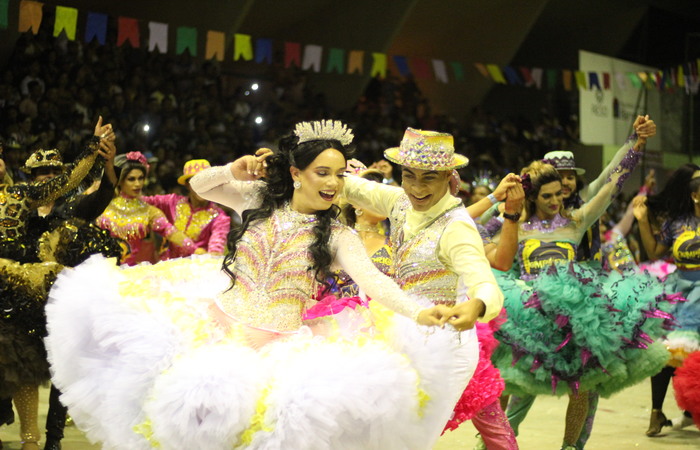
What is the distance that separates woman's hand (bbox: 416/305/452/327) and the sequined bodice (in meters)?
0.57

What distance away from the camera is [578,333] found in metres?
5.16

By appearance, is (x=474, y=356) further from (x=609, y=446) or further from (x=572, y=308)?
(x=609, y=446)

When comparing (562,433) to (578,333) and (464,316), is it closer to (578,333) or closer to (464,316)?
(578,333)

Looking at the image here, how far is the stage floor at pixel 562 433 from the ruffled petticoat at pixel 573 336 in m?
1.21

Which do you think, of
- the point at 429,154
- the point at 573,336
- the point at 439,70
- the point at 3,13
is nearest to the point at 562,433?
the point at 573,336

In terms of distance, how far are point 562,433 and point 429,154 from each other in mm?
3461

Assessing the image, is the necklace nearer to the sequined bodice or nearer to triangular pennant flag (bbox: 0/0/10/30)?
the sequined bodice

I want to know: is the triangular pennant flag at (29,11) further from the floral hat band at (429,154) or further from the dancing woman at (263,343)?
the floral hat band at (429,154)

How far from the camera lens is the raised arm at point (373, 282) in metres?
3.39

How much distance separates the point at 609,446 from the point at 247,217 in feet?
12.1

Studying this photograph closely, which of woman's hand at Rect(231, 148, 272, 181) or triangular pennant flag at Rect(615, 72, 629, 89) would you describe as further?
triangular pennant flag at Rect(615, 72, 629, 89)

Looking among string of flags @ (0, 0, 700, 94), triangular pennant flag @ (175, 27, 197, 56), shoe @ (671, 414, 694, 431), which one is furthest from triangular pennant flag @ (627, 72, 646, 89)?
shoe @ (671, 414, 694, 431)

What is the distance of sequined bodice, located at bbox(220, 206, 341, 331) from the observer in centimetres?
368

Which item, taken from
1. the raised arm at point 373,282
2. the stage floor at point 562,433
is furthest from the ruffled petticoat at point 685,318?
the raised arm at point 373,282
